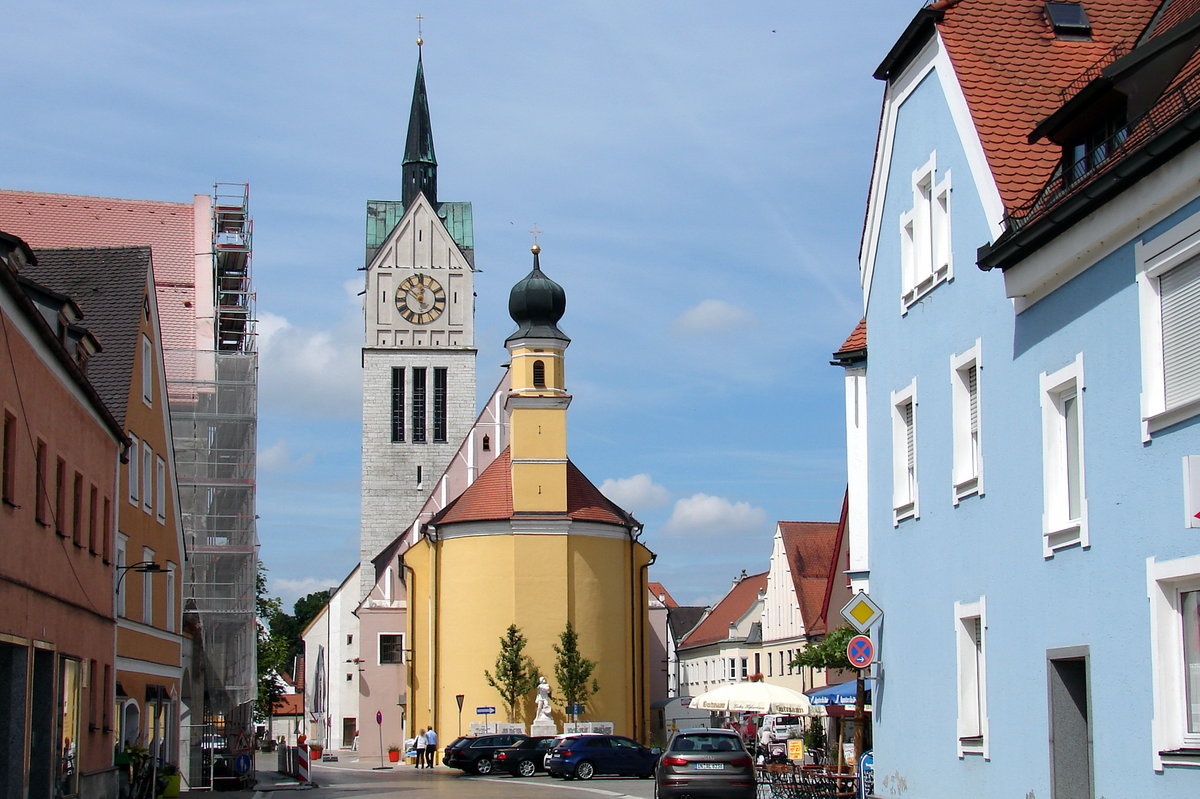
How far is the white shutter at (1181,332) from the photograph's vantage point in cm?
1083

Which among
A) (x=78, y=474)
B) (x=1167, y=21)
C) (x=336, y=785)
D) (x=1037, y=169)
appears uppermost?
(x=1167, y=21)

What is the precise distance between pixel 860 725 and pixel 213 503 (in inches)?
1143

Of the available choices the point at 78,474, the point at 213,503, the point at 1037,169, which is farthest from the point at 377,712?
the point at 1037,169

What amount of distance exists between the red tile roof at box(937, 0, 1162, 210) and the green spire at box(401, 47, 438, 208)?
68157mm

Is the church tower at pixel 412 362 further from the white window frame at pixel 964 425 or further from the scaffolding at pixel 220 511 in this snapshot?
the white window frame at pixel 964 425

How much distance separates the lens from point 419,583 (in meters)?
60.8

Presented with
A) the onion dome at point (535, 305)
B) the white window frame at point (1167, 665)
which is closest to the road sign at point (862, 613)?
the white window frame at point (1167, 665)

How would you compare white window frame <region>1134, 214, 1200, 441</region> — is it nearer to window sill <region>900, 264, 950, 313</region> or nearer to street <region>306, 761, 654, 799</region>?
window sill <region>900, 264, 950, 313</region>

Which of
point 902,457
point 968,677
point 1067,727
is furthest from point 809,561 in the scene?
point 1067,727

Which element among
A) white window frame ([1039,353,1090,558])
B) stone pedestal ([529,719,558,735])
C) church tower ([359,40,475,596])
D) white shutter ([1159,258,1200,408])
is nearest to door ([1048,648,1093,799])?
white window frame ([1039,353,1090,558])

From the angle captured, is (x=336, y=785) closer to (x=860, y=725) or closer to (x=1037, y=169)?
(x=860, y=725)

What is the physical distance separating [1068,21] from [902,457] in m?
5.25

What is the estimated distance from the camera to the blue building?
1121 cm

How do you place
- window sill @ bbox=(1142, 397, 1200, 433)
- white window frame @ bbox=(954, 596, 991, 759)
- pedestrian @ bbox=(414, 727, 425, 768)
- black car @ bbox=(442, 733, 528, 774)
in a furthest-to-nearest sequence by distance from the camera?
1. pedestrian @ bbox=(414, 727, 425, 768)
2. black car @ bbox=(442, 733, 528, 774)
3. white window frame @ bbox=(954, 596, 991, 759)
4. window sill @ bbox=(1142, 397, 1200, 433)
